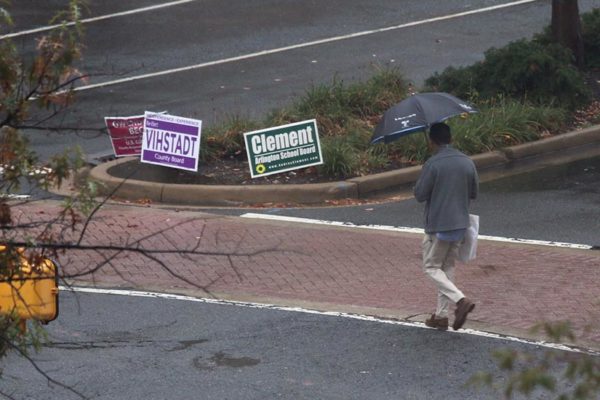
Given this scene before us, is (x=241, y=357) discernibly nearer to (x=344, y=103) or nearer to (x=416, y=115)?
(x=416, y=115)

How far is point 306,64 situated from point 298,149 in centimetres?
575

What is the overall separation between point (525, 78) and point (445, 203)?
7609mm

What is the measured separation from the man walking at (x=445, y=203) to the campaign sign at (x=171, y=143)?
513cm

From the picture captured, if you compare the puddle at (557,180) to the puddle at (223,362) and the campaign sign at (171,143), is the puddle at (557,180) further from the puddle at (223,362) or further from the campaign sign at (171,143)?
the puddle at (223,362)

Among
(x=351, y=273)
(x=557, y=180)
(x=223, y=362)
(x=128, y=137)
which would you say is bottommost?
(x=223, y=362)

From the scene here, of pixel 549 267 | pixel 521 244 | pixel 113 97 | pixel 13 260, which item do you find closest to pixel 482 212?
pixel 521 244

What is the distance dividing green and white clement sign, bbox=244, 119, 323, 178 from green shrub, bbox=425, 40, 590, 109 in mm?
3081

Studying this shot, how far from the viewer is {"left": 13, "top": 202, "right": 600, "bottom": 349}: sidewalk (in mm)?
9945

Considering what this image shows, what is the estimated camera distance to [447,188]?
936 cm

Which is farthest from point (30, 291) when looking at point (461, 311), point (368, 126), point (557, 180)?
point (368, 126)

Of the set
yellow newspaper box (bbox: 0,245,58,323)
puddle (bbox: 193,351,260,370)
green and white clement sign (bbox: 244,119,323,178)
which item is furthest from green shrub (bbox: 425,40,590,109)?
yellow newspaper box (bbox: 0,245,58,323)

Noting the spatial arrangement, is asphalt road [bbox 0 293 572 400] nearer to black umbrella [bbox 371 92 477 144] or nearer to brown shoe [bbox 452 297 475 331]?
brown shoe [bbox 452 297 475 331]

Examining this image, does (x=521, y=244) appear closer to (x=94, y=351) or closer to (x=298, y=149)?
(x=298, y=149)

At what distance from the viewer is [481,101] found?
644 inches
